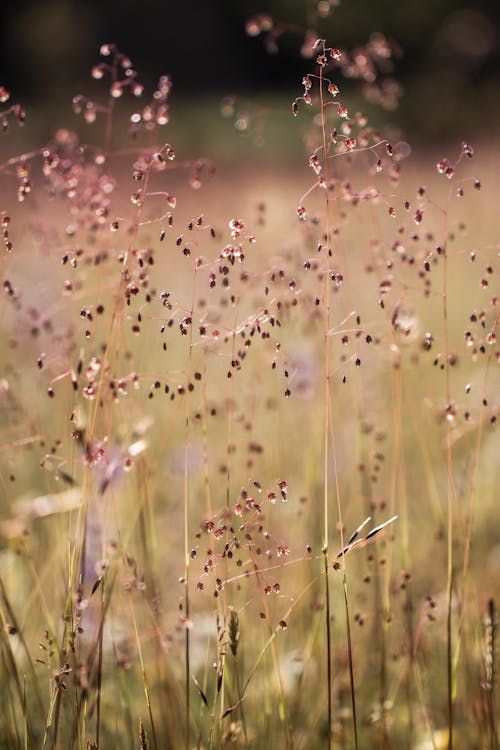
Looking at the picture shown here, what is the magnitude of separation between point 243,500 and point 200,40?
3240 cm

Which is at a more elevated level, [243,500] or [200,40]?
[200,40]

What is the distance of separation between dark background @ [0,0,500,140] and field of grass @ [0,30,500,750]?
14933 millimetres

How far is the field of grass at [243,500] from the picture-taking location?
54.2 inches

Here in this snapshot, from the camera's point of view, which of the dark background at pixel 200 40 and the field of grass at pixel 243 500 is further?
the dark background at pixel 200 40

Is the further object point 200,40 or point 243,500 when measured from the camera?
point 200,40

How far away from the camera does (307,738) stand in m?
1.93

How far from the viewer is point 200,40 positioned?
31.4 metres

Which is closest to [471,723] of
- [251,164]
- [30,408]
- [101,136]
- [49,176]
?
[49,176]

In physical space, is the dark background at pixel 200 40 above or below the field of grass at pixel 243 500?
above

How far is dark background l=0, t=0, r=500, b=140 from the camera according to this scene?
21.7 meters

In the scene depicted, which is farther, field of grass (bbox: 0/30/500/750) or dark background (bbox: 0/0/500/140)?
dark background (bbox: 0/0/500/140)

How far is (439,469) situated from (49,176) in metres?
2.00

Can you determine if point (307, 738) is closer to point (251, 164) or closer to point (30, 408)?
point (30, 408)

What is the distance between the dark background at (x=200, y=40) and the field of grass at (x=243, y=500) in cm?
1493
